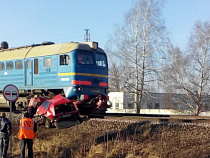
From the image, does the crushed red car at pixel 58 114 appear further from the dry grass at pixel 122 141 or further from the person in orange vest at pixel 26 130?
the person in orange vest at pixel 26 130

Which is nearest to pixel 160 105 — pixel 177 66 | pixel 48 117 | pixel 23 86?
pixel 177 66

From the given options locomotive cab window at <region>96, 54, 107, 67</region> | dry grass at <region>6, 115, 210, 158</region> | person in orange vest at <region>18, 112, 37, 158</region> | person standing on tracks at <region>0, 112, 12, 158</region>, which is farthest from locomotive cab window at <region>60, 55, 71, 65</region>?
person in orange vest at <region>18, 112, 37, 158</region>

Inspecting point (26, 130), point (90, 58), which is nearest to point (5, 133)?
point (26, 130)

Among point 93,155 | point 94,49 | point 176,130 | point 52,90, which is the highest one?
point 94,49

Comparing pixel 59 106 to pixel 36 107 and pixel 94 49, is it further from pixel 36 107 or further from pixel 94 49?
pixel 94 49

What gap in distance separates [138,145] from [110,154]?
83cm

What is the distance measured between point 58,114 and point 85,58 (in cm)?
355

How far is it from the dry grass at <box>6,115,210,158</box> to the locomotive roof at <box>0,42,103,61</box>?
401cm

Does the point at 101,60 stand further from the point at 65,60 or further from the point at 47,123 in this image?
the point at 47,123

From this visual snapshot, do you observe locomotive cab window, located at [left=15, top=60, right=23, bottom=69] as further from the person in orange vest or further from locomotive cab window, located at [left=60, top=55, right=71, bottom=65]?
the person in orange vest

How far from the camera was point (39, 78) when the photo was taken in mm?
15391

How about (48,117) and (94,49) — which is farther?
(94,49)

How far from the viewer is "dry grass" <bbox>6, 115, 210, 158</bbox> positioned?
27.3ft

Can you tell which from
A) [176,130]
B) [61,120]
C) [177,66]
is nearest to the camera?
[176,130]
